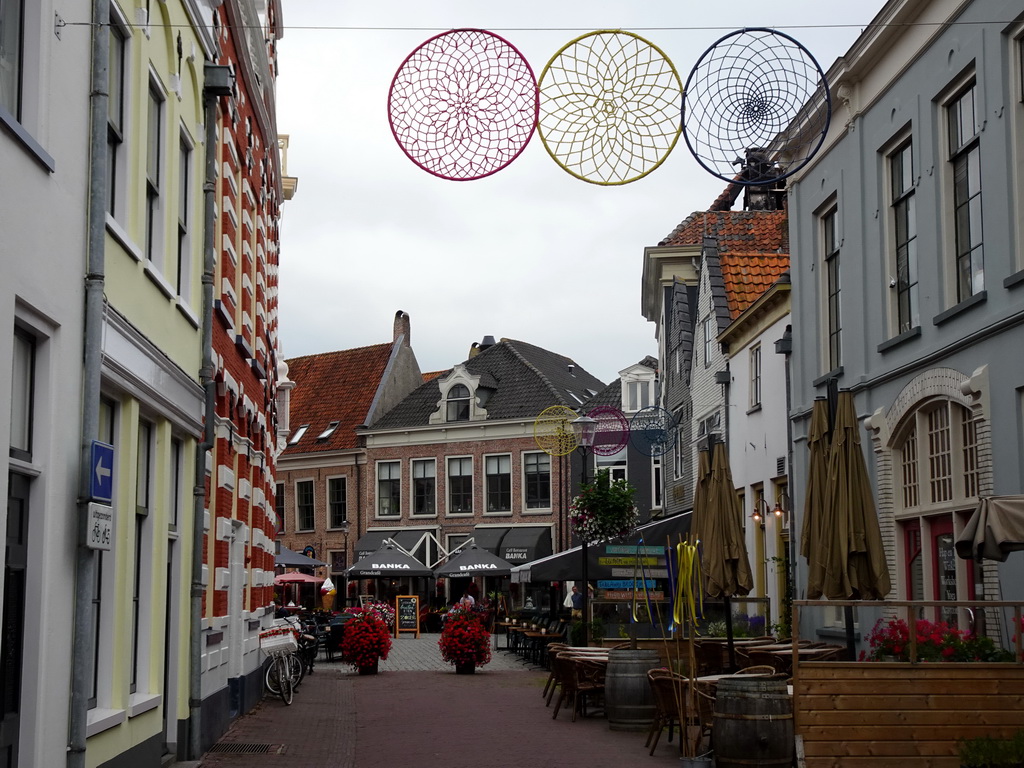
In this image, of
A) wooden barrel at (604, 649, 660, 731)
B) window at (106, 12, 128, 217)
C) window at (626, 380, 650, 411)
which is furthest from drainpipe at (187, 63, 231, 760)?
window at (626, 380, 650, 411)

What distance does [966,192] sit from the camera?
528 inches

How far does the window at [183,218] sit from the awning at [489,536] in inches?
1356

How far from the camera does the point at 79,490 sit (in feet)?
27.4

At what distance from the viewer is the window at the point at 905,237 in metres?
14.9

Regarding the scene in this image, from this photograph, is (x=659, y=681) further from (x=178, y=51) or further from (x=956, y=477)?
(x=178, y=51)

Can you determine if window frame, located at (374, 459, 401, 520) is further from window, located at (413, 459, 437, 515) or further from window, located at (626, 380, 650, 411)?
window, located at (626, 380, 650, 411)

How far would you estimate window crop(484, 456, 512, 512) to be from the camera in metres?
47.8

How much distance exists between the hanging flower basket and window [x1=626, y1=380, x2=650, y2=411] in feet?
62.4

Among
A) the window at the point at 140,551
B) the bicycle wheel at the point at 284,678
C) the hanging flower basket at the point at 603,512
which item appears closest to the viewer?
the window at the point at 140,551

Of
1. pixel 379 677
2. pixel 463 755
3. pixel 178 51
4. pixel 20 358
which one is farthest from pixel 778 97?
pixel 379 677

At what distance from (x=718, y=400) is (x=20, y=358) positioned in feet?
66.2

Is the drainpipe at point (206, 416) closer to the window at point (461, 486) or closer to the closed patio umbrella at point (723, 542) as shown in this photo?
the closed patio umbrella at point (723, 542)

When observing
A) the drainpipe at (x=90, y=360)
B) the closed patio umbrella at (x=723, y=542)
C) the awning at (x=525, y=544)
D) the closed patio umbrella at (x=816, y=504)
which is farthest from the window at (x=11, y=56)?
the awning at (x=525, y=544)

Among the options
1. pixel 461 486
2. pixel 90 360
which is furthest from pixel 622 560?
pixel 461 486
